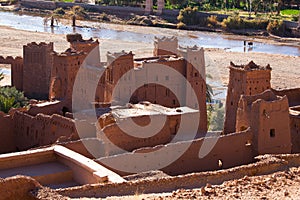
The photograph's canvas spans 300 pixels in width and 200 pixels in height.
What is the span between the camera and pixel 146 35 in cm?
7762

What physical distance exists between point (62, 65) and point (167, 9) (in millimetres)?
65413

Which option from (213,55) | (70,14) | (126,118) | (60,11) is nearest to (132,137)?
(126,118)

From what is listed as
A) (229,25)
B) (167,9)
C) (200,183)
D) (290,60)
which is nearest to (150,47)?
(290,60)

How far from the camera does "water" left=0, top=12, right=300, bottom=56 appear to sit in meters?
68.6

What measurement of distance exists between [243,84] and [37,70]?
1245 cm

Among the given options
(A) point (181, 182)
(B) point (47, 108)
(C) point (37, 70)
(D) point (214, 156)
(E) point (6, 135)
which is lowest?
(E) point (6, 135)

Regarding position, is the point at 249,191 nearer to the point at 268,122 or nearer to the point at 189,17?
the point at 268,122

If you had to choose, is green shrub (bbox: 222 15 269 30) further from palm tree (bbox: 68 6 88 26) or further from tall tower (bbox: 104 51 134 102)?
tall tower (bbox: 104 51 134 102)

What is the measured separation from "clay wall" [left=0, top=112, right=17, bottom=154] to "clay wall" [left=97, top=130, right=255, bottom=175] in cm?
779

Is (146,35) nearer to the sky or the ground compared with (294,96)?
nearer to the ground

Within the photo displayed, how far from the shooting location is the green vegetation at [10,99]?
29.9m

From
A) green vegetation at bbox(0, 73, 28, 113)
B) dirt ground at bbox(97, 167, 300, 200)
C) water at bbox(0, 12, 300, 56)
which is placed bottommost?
water at bbox(0, 12, 300, 56)

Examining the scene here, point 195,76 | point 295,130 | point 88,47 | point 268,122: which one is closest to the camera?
point 268,122

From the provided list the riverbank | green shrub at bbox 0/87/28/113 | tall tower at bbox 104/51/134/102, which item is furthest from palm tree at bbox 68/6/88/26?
tall tower at bbox 104/51/134/102
